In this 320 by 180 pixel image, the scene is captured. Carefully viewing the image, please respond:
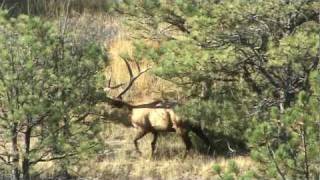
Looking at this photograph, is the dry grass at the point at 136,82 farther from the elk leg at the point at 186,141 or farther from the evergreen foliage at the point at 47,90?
the evergreen foliage at the point at 47,90

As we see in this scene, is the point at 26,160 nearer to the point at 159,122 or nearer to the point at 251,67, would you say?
the point at 159,122

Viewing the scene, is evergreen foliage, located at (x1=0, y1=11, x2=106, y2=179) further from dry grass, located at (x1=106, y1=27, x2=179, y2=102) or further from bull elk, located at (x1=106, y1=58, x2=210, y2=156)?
dry grass, located at (x1=106, y1=27, x2=179, y2=102)

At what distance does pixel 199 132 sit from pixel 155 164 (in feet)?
2.68

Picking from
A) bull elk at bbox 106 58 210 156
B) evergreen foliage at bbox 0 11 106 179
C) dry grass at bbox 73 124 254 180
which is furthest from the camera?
bull elk at bbox 106 58 210 156

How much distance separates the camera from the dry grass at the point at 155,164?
33.0ft

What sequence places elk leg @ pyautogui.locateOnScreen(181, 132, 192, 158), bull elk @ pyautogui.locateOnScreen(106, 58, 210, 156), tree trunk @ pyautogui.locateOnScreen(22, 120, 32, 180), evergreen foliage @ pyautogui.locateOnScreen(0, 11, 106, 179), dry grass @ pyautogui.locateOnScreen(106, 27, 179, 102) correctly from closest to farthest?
evergreen foliage @ pyautogui.locateOnScreen(0, 11, 106, 179)
tree trunk @ pyautogui.locateOnScreen(22, 120, 32, 180)
bull elk @ pyautogui.locateOnScreen(106, 58, 210, 156)
elk leg @ pyautogui.locateOnScreen(181, 132, 192, 158)
dry grass @ pyautogui.locateOnScreen(106, 27, 179, 102)

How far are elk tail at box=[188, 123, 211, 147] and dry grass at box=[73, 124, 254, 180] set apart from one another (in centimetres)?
24

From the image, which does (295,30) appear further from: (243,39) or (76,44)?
(76,44)

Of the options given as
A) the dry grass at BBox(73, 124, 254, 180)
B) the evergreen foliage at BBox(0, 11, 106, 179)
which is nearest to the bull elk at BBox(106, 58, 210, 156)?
the dry grass at BBox(73, 124, 254, 180)

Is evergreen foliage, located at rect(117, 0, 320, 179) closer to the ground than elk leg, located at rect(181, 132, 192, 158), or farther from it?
farther from it

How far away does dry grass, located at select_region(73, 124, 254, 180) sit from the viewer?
1005 cm

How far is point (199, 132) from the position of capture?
10555 mm

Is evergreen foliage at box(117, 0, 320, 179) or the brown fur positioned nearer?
evergreen foliage at box(117, 0, 320, 179)

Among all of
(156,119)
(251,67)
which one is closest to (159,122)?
(156,119)
